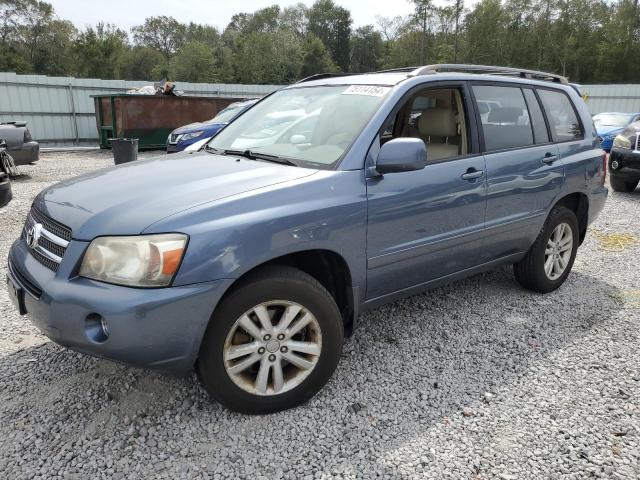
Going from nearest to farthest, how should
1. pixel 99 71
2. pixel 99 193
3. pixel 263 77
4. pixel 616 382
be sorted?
pixel 99 193 → pixel 616 382 → pixel 99 71 → pixel 263 77

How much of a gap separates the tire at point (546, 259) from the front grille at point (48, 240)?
3388mm

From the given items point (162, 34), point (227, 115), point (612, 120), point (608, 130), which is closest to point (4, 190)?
point (227, 115)

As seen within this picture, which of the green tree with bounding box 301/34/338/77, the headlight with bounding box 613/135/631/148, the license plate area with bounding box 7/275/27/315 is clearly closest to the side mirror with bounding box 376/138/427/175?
the license plate area with bounding box 7/275/27/315

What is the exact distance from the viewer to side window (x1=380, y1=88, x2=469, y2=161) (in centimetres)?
349

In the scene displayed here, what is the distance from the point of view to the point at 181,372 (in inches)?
91.0

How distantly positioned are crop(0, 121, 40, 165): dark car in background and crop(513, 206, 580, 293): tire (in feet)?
34.3

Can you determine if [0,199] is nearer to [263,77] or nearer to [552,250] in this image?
[552,250]

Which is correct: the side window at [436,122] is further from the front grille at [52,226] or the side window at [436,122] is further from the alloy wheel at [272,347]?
the front grille at [52,226]

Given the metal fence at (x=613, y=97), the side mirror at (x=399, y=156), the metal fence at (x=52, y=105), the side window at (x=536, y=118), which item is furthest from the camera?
the metal fence at (x=613, y=97)

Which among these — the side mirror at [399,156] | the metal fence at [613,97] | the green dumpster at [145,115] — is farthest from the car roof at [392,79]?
the metal fence at [613,97]

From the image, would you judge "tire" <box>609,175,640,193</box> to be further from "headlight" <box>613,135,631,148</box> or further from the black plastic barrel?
the black plastic barrel

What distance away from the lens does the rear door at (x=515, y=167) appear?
139 inches

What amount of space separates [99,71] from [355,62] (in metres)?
46.3

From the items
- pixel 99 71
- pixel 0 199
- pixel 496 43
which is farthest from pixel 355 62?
pixel 0 199
